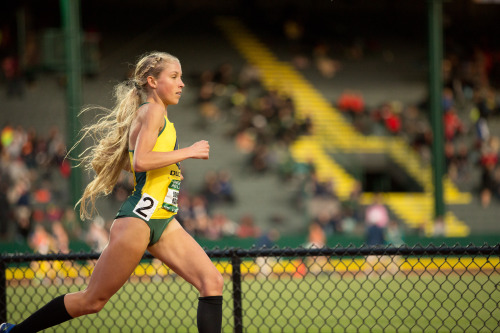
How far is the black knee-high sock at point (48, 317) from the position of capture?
4.87m

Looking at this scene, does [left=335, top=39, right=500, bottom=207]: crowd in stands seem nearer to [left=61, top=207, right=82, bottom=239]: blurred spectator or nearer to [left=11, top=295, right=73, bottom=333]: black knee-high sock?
[left=61, top=207, right=82, bottom=239]: blurred spectator

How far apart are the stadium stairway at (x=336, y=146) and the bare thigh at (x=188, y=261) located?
1413cm

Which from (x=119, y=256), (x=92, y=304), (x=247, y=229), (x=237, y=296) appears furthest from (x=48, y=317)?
(x=247, y=229)

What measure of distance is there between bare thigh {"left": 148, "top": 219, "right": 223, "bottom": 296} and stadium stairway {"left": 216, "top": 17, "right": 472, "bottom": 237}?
14133mm

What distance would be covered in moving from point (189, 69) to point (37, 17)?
18.2 ft

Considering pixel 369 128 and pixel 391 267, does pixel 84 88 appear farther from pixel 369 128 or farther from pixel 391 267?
pixel 391 267

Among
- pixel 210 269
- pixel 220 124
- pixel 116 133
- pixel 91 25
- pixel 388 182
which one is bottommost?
pixel 388 182

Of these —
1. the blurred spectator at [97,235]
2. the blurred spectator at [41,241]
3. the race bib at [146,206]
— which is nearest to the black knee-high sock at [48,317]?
the race bib at [146,206]

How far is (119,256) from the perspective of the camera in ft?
15.2

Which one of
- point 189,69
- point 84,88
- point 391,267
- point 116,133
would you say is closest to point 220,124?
point 189,69

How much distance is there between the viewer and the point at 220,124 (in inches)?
874

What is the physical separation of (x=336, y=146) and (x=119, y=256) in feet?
59.6

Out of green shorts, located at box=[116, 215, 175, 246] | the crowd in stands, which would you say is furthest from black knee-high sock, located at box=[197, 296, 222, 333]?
the crowd in stands

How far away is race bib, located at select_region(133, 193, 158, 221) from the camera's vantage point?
469 cm
